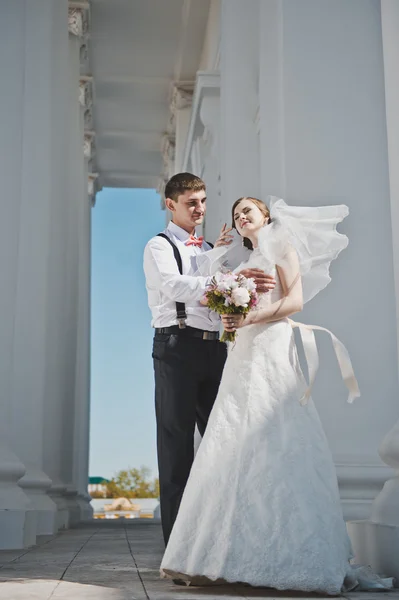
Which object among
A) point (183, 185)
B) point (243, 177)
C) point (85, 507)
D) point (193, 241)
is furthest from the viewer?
point (85, 507)

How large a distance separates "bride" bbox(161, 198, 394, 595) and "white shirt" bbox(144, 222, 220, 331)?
589 millimetres

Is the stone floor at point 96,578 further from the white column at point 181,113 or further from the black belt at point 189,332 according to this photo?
the white column at point 181,113

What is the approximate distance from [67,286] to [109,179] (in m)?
16.0

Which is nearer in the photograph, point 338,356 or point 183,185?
point 338,356

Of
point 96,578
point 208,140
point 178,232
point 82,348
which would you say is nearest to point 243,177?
point 208,140

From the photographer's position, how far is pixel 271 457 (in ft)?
18.7

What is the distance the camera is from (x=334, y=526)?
5523 millimetres

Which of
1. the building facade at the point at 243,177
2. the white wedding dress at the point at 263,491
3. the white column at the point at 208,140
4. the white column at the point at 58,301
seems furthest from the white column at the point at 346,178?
the white column at the point at 208,140

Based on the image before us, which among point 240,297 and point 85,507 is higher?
point 240,297

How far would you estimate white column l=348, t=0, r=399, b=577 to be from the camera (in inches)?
242

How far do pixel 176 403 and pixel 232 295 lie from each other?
1354 millimetres

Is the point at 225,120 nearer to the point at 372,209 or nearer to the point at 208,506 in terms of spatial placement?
the point at 372,209

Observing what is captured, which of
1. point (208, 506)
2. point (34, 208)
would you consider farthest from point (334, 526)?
point (34, 208)

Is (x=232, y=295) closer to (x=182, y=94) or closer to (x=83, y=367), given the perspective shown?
(x=182, y=94)
